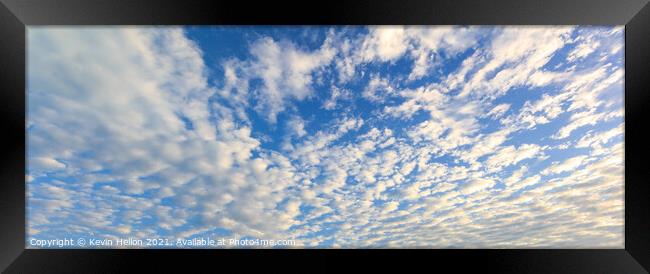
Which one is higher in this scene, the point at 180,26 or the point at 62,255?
the point at 180,26

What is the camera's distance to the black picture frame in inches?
67.7

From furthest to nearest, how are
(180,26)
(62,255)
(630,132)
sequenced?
(180,26) → (630,132) → (62,255)

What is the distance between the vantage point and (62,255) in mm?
1698

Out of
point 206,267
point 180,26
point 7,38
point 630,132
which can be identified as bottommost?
point 206,267

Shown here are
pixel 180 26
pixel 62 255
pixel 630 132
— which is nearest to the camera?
pixel 62 255
